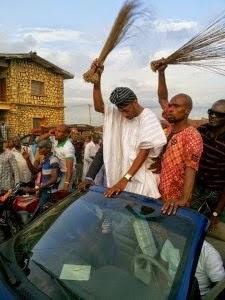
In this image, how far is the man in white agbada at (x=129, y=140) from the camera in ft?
10.6

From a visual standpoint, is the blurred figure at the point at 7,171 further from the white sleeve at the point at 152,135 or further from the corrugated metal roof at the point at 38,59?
the corrugated metal roof at the point at 38,59

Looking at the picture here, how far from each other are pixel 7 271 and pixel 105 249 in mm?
587

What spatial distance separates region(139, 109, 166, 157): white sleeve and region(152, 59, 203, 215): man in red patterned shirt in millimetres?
87

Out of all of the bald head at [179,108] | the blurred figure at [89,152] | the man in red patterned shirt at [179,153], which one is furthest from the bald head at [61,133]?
the blurred figure at [89,152]

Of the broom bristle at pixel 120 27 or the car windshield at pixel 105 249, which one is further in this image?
the broom bristle at pixel 120 27

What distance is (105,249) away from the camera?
8.47 feet

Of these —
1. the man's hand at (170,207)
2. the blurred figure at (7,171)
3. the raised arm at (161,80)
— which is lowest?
the blurred figure at (7,171)

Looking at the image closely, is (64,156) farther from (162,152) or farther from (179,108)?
(179,108)

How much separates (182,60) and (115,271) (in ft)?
6.50

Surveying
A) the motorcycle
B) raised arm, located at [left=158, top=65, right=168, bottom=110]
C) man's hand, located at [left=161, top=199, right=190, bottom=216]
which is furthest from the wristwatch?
the motorcycle

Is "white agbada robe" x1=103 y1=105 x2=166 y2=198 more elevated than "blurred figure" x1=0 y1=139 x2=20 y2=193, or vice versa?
"white agbada robe" x1=103 y1=105 x2=166 y2=198

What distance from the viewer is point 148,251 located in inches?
97.2

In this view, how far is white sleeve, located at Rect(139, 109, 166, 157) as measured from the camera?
3242 mm

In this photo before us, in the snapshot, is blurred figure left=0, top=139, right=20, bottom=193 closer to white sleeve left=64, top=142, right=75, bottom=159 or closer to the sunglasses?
white sleeve left=64, top=142, right=75, bottom=159
